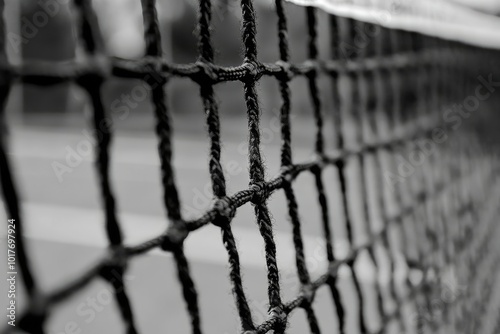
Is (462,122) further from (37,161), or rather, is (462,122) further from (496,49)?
(37,161)

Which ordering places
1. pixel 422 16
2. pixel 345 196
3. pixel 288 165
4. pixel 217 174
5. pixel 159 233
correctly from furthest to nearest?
pixel 159 233
pixel 422 16
pixel 345 196
pixel 288 165
pixel 217 174

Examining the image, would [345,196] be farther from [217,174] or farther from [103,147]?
[103,147]

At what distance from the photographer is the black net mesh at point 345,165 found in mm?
323

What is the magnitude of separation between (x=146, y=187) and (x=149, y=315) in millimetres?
2209

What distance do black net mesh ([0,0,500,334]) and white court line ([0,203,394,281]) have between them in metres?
0.75

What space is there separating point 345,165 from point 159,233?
6.66 feet

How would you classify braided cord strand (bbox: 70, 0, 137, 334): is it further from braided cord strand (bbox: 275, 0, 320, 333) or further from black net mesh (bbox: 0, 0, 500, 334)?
braided cord strand (bbox: 275, 0, 320, 333)

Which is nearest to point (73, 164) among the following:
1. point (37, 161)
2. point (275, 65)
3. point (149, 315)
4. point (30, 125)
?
point (37, 161)

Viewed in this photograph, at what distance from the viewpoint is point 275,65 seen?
554 mm

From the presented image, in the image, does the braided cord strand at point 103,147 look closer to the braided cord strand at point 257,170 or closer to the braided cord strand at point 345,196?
the braided cord strand at point 257,170

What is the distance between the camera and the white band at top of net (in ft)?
2.57

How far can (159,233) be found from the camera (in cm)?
269

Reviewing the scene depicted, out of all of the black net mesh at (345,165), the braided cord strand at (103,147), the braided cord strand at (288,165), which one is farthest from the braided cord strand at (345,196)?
the braided cord strand at (103,147)

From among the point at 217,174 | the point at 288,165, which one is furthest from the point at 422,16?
the point at 217,174
